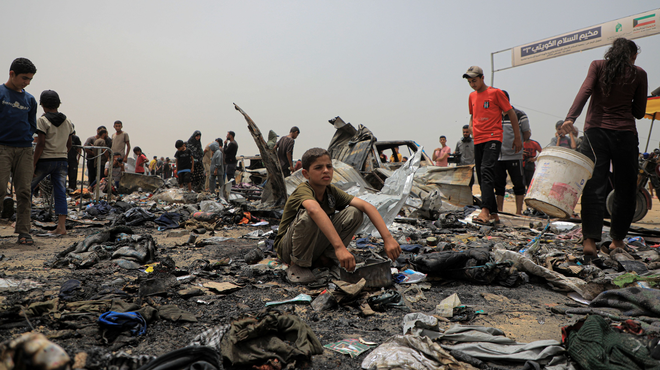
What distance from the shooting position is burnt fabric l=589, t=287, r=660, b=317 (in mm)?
1939

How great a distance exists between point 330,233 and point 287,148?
6.66 meters

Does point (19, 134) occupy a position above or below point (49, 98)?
below

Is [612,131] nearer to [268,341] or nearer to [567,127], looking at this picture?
[567,127]

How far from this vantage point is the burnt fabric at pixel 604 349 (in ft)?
4.45

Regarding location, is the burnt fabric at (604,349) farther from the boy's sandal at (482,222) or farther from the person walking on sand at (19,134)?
the person walking on sand at (19,134)

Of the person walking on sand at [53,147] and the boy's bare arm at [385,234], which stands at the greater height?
the person walking on sand at [53,147]

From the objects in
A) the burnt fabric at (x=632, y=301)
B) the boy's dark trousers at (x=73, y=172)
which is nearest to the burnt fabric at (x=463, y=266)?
the burnt fabric at (x=632, y=301)

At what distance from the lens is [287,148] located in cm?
878

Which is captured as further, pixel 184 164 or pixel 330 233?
pixel 184 164

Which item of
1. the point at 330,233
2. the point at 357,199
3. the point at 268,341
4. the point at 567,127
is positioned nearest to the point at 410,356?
the point at 268,341

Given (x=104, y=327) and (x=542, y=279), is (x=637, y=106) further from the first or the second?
(x=104, y=327)

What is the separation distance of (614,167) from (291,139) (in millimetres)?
6758

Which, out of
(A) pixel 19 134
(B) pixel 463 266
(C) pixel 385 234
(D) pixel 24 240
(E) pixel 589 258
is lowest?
(E) pixel 589 258

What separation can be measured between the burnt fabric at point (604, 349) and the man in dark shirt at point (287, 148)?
25.1 ft
